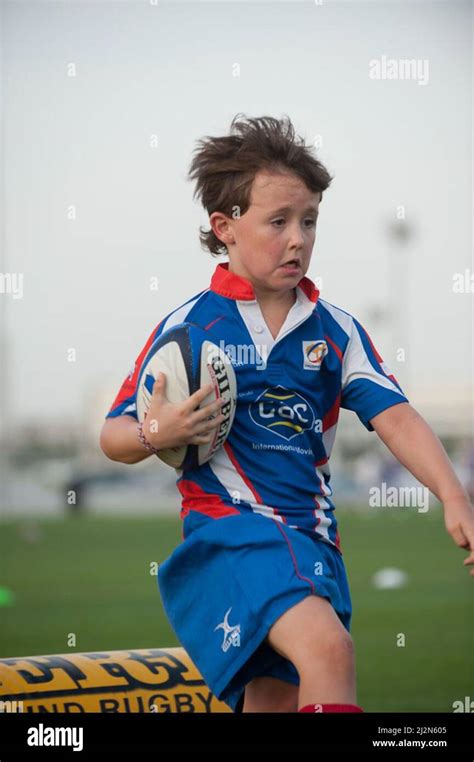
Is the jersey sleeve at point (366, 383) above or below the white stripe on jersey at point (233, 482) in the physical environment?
above

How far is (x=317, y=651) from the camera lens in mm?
3203

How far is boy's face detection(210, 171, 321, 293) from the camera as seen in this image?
3.64 m

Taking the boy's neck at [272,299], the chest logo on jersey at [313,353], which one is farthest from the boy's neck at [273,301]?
the chest logo on jersey at [313,353]

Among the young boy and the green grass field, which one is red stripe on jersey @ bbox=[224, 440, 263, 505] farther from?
the green grass field

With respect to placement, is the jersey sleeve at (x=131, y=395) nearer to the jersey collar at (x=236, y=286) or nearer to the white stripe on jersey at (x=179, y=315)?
the white stripe on jersey at (x=179, y=315)

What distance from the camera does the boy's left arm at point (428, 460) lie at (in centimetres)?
338

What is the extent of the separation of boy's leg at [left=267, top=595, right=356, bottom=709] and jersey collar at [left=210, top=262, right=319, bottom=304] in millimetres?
1005

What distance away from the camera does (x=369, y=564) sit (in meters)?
15.1

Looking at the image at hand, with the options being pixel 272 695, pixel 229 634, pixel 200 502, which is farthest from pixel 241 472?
pixel 272 695

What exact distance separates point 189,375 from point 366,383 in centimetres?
62

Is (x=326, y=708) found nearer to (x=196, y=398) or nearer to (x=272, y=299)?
(x=196, y=398)

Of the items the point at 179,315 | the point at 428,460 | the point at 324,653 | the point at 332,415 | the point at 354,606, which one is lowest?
the point at 354,606

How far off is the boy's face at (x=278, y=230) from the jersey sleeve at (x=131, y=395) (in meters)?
0.39
